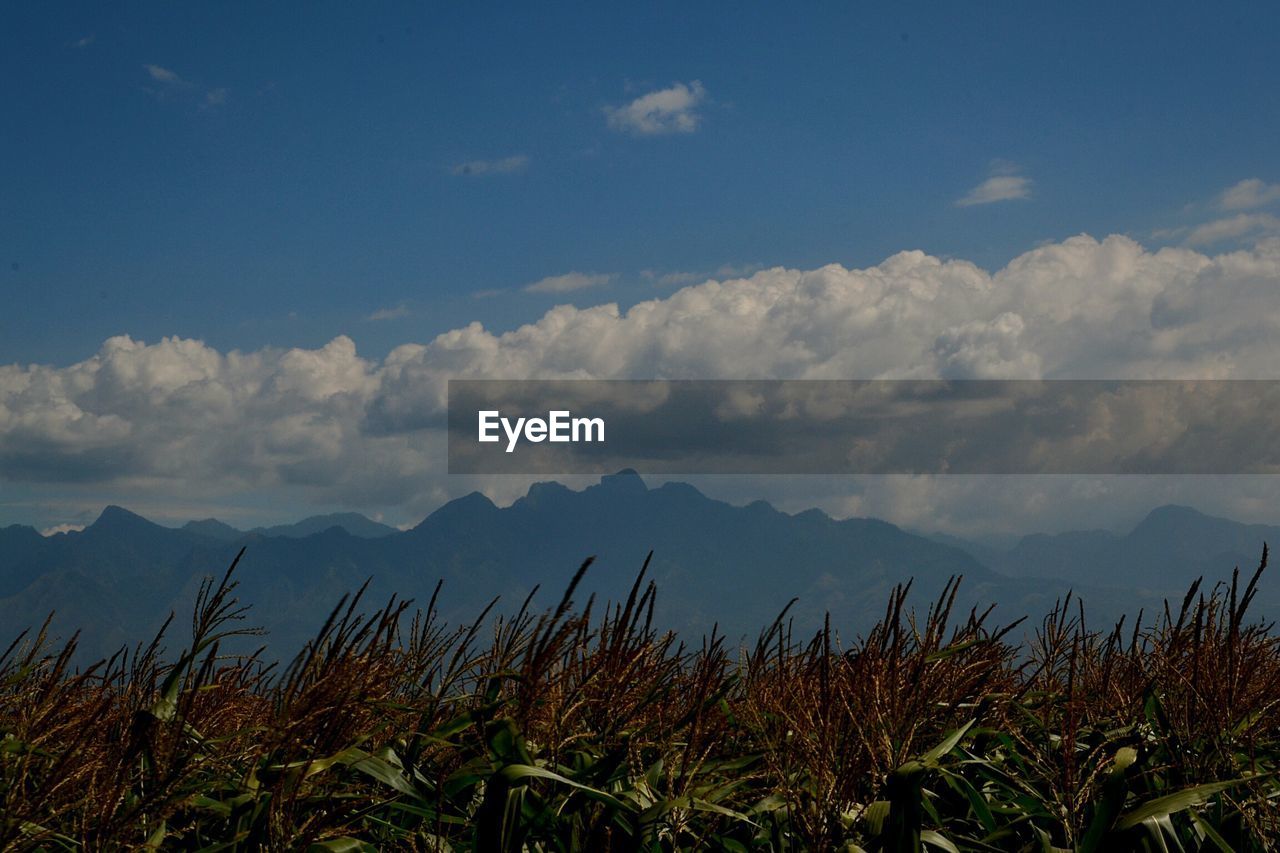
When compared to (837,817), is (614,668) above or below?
above

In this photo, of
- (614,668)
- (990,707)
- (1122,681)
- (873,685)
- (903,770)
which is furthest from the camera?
(1122,681)

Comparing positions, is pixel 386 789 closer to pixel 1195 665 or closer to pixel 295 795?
pixel 295 795

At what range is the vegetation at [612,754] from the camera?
12.5 feet

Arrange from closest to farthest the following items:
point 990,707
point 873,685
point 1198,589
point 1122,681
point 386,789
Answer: point 873,685
point 386,789
point 1198,589
point 990,707
point 1122,681

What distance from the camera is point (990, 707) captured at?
231 inches

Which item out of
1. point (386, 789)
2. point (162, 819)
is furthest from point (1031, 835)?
point (162, 819)

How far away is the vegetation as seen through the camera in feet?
12.5

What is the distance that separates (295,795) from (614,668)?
1.49 m

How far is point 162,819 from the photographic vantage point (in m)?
3.83

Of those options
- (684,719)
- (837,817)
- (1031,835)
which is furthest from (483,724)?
(1031,835)

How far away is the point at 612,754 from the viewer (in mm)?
4430

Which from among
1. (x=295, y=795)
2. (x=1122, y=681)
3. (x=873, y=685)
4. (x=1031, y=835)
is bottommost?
(x=1031, y=835)

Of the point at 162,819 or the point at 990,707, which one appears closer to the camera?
the point at 162,819

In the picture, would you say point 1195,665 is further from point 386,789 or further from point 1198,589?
point 386,789
